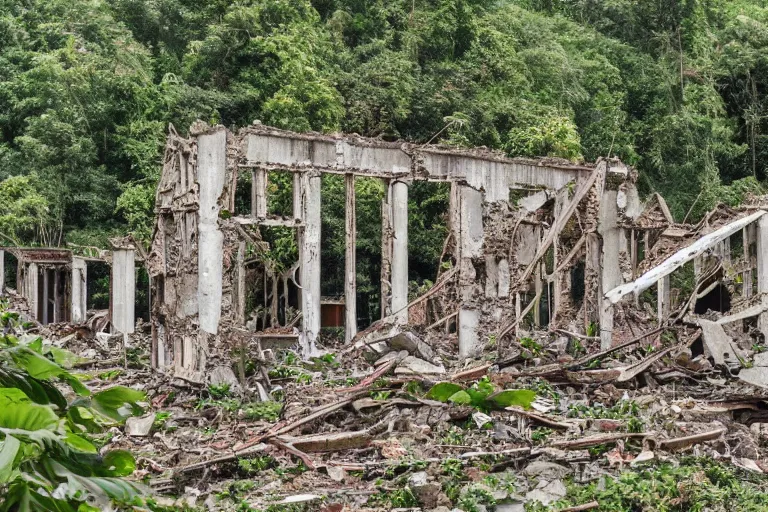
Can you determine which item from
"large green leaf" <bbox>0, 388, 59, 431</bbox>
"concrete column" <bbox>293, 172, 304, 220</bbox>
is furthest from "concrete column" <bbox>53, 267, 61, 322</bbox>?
"large green leaf" <bbox>0, 388, 59, 431</bbox>

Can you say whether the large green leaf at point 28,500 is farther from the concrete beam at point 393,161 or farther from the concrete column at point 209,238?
the concrete beam at point 393,161

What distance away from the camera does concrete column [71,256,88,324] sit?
2677 cm

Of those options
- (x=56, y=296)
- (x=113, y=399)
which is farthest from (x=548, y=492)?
(x=56, y=296)

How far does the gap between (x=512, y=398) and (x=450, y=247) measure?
1091 cm

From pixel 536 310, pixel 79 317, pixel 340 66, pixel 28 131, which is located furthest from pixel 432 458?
pixel 28 131

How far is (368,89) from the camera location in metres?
29.2

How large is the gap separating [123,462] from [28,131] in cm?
3129

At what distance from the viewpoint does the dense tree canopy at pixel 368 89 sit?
2886 cm

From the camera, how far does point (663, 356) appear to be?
13.3 meters

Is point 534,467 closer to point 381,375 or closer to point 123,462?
point 381,375

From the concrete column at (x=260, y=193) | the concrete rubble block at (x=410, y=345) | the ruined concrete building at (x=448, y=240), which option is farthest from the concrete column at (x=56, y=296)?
the concrete rubble block at (x=410, y=345)

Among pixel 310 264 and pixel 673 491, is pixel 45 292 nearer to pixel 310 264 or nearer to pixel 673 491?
pixel 310 264

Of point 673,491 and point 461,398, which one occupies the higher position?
point 461,398

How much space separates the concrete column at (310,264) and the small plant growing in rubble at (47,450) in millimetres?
16445
